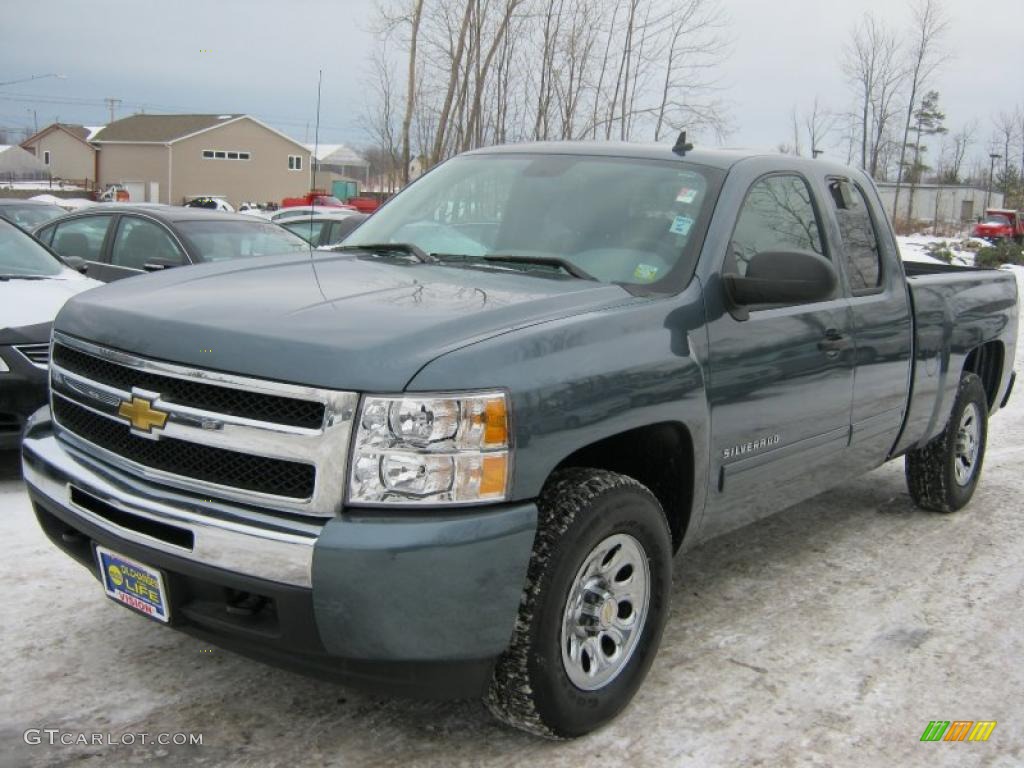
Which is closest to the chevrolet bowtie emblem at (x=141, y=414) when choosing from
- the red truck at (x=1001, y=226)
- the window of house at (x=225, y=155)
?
the red truck at (x=1001, y=226)

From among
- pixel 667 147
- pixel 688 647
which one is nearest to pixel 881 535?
pixel 688 647

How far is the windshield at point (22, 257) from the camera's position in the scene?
6863 millimetres

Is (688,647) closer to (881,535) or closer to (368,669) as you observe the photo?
(368,669)

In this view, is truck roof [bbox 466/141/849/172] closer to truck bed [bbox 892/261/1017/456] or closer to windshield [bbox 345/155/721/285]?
windshield [bbox 345/155/721/285]

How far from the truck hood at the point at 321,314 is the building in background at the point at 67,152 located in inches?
2669

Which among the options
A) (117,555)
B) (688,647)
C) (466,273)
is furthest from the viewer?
(688,647)

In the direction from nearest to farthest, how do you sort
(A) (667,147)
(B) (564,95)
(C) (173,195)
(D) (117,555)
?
(D) (117,555) < (A) (667,147) < (B) (564,95) < (C) (173,195)

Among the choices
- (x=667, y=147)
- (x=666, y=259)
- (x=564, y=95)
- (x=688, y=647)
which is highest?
(x=564, y=95)

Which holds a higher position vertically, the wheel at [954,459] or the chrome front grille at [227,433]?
the chrome front grille at [227,433]

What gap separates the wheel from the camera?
19.1ft

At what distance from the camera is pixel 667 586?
345 cm

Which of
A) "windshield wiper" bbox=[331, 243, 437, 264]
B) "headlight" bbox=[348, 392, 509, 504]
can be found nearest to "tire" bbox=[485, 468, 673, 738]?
"headlight" bbox=[348, 392, 509, 504]

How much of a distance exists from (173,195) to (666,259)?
6288 centimetres

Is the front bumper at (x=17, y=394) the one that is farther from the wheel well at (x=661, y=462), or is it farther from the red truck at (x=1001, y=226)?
the red truck at (x=1001, y=226)
